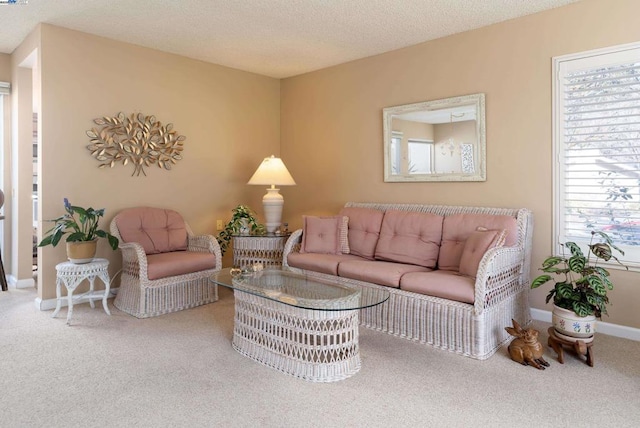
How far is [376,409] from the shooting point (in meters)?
2.16

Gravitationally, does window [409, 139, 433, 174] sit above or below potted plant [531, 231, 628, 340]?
above

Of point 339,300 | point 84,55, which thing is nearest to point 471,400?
point 339,300

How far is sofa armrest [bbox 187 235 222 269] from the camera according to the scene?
4168 millimetres

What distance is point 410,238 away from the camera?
12.4 ft

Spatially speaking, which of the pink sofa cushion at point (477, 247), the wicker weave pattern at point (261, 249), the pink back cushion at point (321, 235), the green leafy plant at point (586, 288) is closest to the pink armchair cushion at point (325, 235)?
the pink back cushion at point (321, 235)

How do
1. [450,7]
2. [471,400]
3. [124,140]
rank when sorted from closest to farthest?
[471,400], [450,7], [124,140]

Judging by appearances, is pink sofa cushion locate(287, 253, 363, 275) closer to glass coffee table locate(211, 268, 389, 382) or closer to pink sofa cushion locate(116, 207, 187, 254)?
glass coffee table locate(211, 268, 389, 382)

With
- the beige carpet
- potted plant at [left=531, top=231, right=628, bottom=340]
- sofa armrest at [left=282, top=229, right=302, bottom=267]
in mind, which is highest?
sofa armrest at [left=282, top=229, right=302, bottom=267]

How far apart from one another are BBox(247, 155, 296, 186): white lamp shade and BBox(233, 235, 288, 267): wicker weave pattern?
607 mm

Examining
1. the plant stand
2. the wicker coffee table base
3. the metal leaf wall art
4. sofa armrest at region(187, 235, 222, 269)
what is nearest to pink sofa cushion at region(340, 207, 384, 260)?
sofa armrest at region(187, 235, 222, 269)

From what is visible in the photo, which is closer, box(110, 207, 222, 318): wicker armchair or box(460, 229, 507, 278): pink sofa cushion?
box(460, 229, 507, 278): pink sofa cushion

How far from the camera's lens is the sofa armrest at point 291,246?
4168 millimetres

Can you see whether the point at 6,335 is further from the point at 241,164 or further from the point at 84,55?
the point at 241,164

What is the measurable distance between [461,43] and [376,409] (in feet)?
10.7
